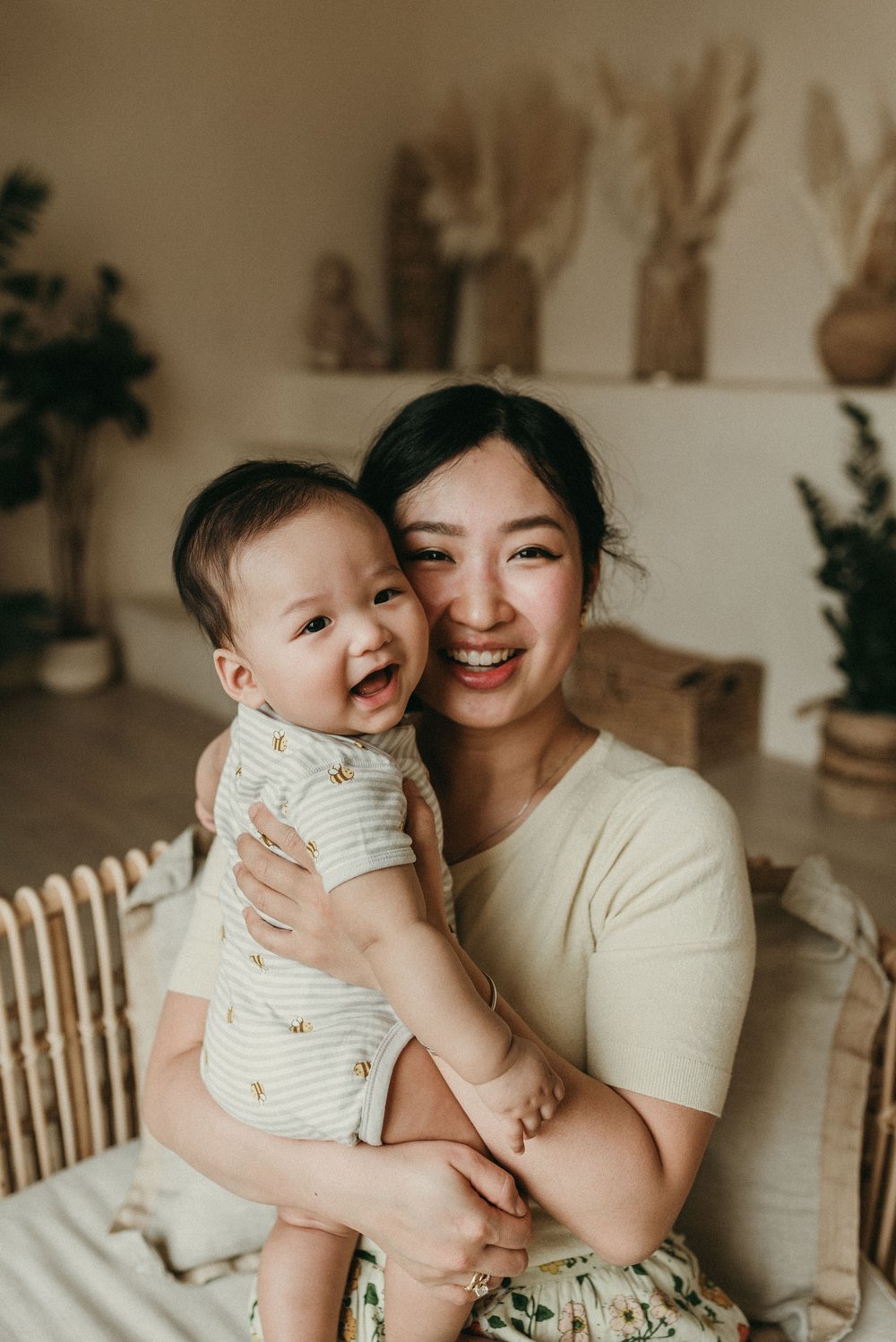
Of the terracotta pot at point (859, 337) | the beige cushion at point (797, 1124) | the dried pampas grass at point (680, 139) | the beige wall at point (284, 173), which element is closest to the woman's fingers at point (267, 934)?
the beige cushion at point (797, 1124)

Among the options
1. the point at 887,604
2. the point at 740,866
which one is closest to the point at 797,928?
the point at 740,866

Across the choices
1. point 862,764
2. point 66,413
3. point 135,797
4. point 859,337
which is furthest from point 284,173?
point 862,764

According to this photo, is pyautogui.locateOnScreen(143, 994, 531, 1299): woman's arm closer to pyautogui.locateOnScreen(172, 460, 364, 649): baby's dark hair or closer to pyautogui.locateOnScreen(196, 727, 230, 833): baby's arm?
pyautogui.locateOnScreen(196, 727, 230, 833): baby's arm

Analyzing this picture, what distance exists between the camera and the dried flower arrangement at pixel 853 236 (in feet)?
12.1

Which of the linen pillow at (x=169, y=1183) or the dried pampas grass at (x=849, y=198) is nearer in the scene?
the linen pillow at (x=169, y=1183)

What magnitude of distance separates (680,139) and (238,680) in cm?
403

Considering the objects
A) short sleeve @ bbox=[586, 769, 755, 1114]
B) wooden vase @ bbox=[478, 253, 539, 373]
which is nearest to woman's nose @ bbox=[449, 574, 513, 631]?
short sleeve @ bbox=[586, 769, 755, 1114]

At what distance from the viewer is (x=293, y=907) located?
3.21 ft

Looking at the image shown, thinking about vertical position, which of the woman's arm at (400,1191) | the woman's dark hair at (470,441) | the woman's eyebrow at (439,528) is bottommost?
the woman's arm at (400,1191)

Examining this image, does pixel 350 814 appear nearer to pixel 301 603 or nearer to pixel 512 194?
pixel 301 603

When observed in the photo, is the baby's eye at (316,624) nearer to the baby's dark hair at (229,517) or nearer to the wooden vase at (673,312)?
the baby's dark hair at (229,517)

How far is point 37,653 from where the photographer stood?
17.1ft

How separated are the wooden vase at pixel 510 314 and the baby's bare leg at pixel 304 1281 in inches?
177

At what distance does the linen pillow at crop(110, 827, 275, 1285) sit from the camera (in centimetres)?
133
